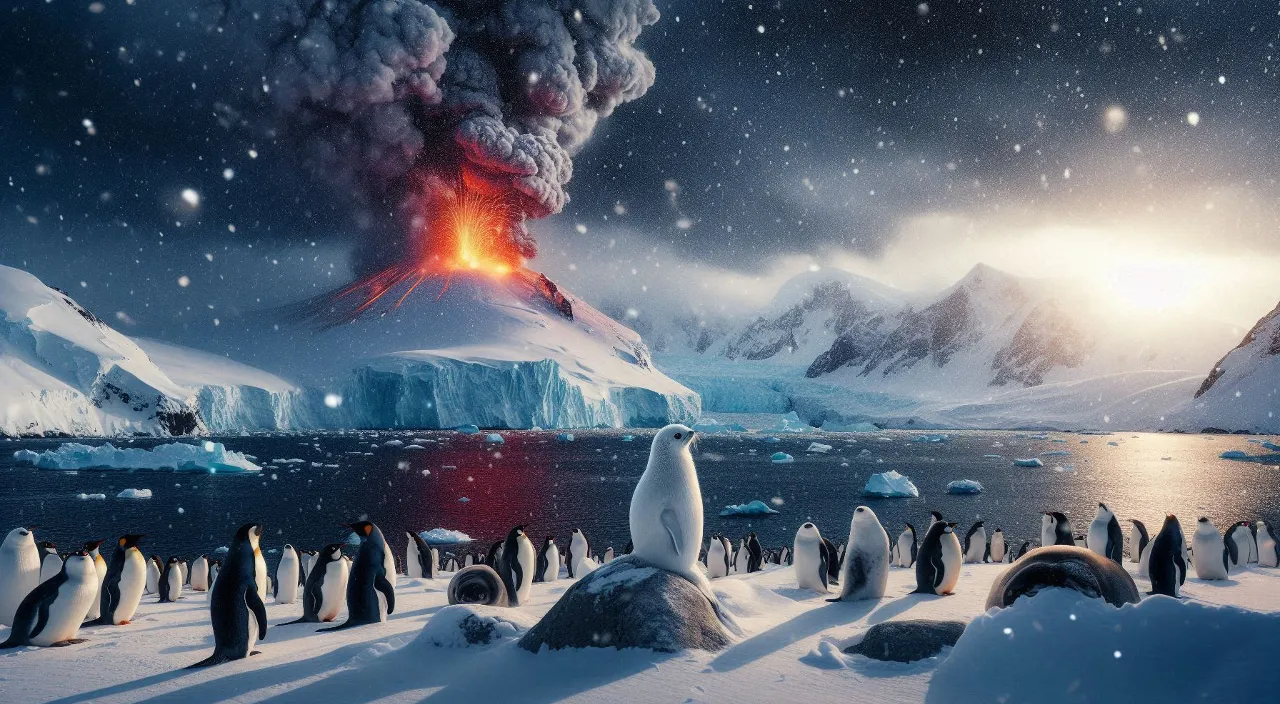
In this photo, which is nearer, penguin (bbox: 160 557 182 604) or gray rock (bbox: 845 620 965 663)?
gray rock (bbox: 845 620 965 663)

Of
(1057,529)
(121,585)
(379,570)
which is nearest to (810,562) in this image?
(1057,529)

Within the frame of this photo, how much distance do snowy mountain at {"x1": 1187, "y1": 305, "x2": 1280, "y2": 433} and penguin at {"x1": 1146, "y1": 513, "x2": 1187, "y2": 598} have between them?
108166 mm

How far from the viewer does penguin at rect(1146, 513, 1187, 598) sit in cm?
898

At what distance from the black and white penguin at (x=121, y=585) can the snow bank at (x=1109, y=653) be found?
858 centimetres

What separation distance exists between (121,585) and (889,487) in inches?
1304

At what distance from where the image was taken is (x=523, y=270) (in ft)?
459

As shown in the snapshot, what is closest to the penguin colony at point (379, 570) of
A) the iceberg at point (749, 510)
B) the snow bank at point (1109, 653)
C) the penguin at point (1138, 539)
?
the penguin at point (1138, 539)

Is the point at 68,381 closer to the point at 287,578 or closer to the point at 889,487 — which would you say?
the point at 889,487

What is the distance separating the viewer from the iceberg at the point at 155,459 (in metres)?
44.6

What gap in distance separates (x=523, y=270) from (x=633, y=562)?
136 meters

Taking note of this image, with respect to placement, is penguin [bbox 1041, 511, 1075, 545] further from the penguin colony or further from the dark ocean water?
the dark ocean water

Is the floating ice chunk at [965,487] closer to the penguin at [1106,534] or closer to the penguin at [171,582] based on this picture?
the penguin at [1106,534]

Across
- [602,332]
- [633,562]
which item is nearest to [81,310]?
[602,332]

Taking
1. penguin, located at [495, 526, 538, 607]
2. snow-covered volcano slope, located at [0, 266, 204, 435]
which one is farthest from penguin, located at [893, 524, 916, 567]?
snow-covered volcano slope, located at [0, 266, 204, 435]
